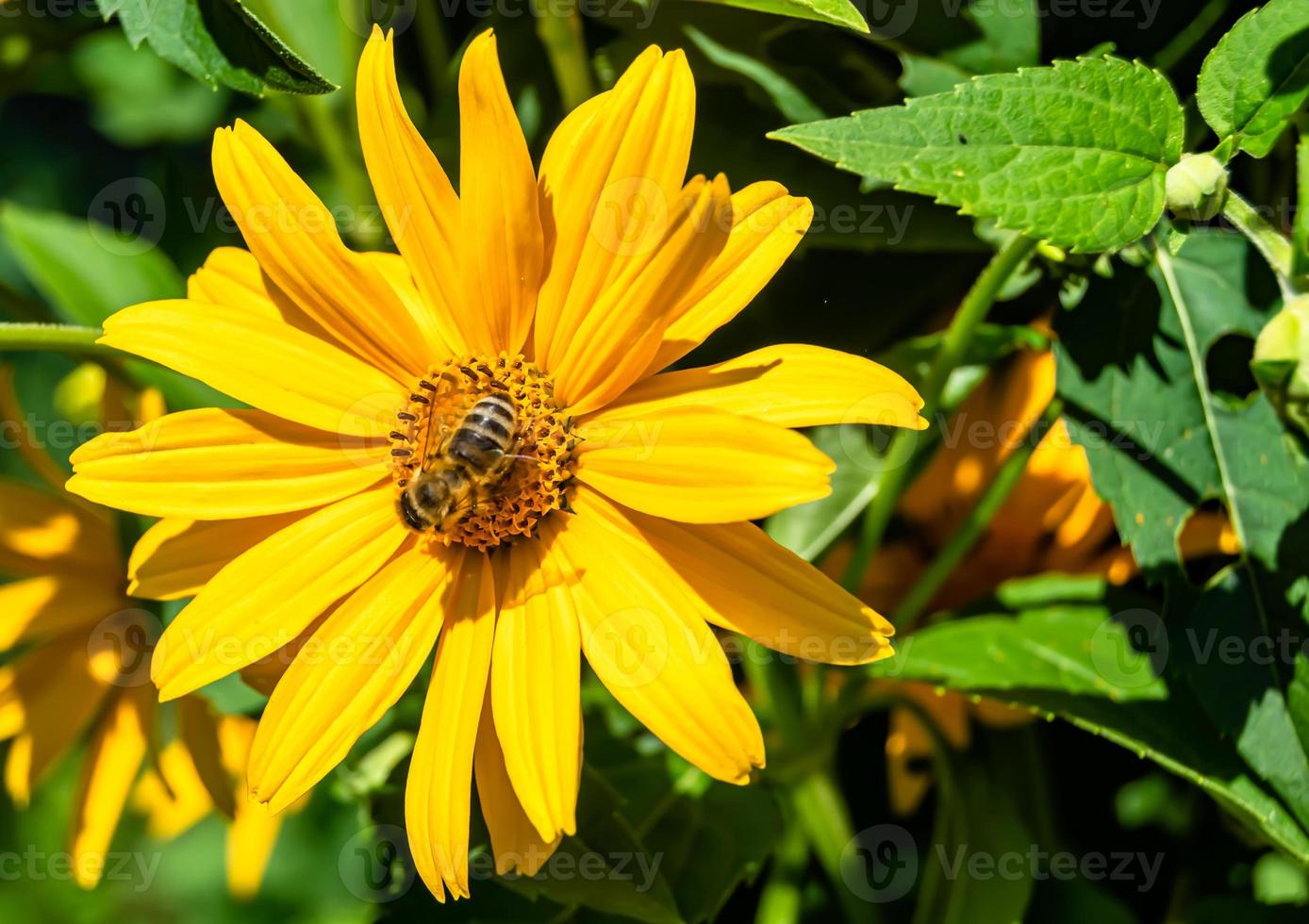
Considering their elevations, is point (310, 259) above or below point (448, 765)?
above

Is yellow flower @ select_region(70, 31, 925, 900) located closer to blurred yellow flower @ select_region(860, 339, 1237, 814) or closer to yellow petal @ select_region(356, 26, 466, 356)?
yellow petal @ select_region(356, 26, 466, 356)

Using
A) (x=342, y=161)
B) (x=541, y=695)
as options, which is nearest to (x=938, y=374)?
(x=541, y=695)

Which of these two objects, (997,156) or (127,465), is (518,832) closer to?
(127,465)

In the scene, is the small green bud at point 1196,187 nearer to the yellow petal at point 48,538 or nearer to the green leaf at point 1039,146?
the green leaf at point 1039,146

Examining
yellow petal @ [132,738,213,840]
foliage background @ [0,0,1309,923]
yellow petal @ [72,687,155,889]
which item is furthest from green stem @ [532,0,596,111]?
yellow petal @ [132,738,213,840]

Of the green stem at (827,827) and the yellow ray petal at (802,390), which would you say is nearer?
the yellow ray petal at (802,390)

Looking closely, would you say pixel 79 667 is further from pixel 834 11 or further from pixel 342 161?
pixel 834 11

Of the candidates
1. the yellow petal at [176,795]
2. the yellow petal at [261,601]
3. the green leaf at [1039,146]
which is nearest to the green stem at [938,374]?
the green leaf at [1039,146]
